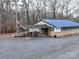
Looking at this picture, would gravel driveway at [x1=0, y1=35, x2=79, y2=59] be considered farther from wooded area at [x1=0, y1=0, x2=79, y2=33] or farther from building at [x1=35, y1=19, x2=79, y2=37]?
wooded area at [x1=0, y1=0, x2=79, y2=33]

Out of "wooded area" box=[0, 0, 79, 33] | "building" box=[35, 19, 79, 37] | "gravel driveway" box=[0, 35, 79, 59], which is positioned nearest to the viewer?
"gravel driveway" box=[0, 35, 79, 59]

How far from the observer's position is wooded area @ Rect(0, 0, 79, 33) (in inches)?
1846

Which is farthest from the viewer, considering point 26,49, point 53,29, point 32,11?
point 32,11

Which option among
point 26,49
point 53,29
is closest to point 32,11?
point 53,29

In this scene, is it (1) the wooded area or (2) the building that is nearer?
(2) the building

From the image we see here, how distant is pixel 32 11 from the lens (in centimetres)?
5594

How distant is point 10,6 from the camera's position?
166 ft

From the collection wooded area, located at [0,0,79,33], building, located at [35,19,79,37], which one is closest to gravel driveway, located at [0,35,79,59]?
building, located at [35,19,79,37]

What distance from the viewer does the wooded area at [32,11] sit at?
46.9 m

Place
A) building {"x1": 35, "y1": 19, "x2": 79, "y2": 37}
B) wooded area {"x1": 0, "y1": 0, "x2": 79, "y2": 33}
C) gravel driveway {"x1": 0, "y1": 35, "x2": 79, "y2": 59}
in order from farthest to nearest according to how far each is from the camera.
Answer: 1. wooded area {"x1": 0, "y1": 0, "x2": 79, "y2": 33}
2. building {"x1": 35, "y1": 19, "x2": 79, "y2": 37}
3. gravel driveway {"x1": 0, "y1": 35, "x2": 79, "y2": 59}

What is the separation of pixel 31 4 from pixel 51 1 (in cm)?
632

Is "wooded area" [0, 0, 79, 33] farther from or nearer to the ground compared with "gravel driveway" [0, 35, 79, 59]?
farther from the ground

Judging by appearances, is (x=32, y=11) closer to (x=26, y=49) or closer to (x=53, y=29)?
(x=53, y=29)

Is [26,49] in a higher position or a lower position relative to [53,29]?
lower
